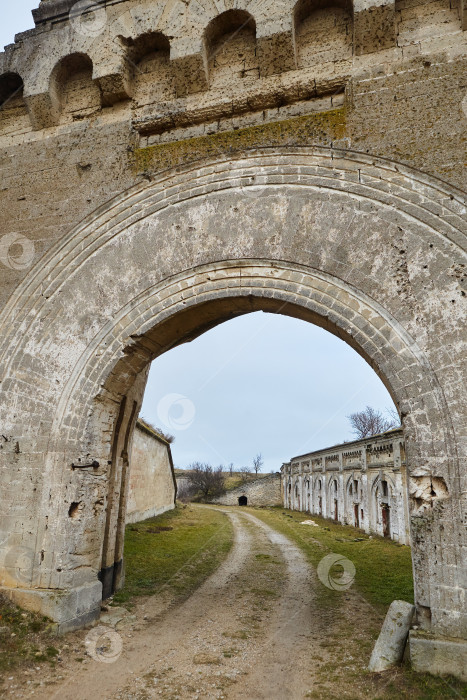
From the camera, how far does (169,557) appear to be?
9.46 m

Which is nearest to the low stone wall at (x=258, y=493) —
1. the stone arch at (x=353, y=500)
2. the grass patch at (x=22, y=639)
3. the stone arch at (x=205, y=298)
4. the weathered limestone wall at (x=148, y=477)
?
the weathered limestone wall at (x=148, y=477)

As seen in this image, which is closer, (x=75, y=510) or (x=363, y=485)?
(x=75, y=510)

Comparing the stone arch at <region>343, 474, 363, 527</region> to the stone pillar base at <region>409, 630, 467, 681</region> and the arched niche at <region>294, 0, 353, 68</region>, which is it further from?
the arched niche at <region>294, 0, 353, 68</region>

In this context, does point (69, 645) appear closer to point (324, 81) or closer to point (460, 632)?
point (460, 632)

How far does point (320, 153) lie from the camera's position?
5.41 m

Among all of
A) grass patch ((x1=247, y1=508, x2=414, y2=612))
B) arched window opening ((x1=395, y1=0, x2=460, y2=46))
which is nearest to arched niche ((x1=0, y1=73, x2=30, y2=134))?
arched window opening ((x1=395, y1=0, x2=460, y2=46))

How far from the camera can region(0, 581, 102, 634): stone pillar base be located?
16.3ft

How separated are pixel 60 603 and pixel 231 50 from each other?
716 cm

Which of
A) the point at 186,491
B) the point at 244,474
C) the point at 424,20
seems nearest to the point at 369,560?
the point at 424,20

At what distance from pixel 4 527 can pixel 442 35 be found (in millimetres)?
7705

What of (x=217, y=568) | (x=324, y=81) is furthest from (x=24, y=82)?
(x=217, y=568)

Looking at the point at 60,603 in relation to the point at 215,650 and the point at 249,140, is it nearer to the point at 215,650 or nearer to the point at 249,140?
the point at 215,650

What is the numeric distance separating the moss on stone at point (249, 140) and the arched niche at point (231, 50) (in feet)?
2.62

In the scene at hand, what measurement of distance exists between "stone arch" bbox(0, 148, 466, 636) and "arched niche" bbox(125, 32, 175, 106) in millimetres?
1367
